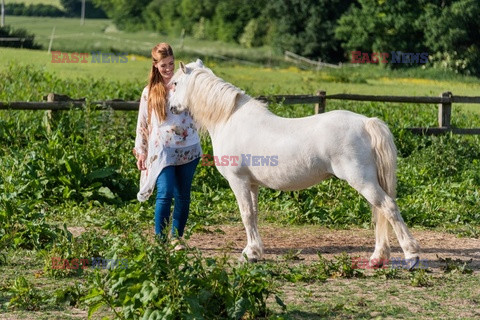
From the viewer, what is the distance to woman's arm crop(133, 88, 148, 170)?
6.69 metres

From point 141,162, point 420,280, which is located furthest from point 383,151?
point 141,162

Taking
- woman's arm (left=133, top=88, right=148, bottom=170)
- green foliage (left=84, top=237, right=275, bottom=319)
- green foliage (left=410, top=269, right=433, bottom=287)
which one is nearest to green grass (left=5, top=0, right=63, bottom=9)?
woman's arm (left=133, top=88, right=148, bottom=170)

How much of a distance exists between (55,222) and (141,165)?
2.04 meters

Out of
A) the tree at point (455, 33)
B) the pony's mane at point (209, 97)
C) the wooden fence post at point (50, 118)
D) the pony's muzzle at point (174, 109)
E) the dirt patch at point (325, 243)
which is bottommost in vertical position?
the dirt patch at point (325, 243)

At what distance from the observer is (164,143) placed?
21.5 feet

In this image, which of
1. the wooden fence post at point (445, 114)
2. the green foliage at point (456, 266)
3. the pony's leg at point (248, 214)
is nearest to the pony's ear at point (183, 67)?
the pony's leg at point (248, 214)

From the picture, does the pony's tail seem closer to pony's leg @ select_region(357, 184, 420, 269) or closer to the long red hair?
pony's leg @ select_region(357, 184, 420, 269)

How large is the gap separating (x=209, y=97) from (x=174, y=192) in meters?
0.89

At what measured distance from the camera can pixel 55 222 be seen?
27.1 feet

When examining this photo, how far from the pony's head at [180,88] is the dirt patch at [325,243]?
4.41 feet

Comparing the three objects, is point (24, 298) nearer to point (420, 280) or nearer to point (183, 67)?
point (183, 67)

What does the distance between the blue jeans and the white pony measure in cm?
32

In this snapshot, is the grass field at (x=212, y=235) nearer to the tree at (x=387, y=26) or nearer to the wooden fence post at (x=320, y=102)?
the wooden fence post at (x=320, y=102)

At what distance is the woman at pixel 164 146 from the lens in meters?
6.56
